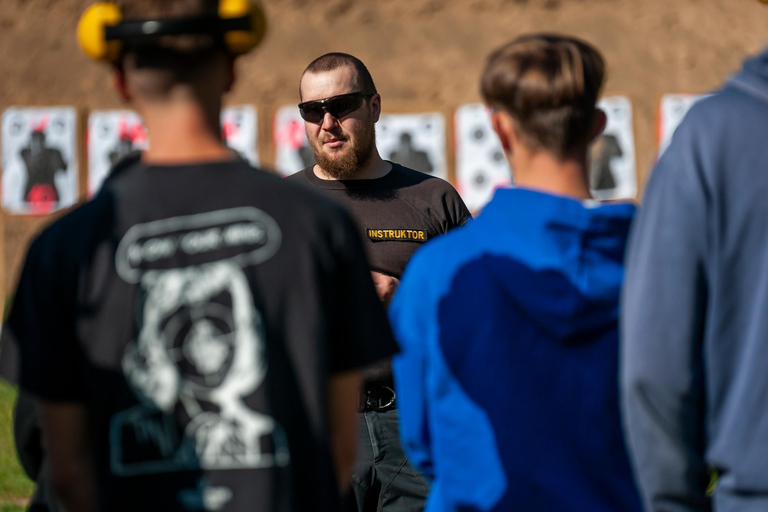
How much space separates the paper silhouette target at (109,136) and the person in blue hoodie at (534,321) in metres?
7.48

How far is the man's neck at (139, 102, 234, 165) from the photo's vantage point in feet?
4.12

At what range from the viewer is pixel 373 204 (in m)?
2.74

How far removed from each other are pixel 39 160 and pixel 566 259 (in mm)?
7797

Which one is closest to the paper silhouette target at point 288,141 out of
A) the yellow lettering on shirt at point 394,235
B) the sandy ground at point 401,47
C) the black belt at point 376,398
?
the sandy ground at point 401,47

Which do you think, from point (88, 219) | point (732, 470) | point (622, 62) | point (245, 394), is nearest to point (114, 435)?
point (245, 394)

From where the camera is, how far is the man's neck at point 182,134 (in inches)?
49.4

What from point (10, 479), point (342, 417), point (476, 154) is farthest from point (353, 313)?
point (476, 154)

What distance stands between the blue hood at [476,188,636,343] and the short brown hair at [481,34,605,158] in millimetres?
101

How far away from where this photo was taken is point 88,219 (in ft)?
3.99

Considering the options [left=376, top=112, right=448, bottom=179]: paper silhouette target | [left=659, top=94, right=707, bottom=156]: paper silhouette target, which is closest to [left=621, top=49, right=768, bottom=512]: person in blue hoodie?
[left=376, top=112, right=448, bottom=179]: paper silhouette target

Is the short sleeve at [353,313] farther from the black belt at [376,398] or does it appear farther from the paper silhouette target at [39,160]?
the paper silhouette target at [39,160]

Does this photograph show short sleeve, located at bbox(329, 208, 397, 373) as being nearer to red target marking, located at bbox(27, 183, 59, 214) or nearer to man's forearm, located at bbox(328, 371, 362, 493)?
man's forearm, located at bbox(328, 371, 362, 493)

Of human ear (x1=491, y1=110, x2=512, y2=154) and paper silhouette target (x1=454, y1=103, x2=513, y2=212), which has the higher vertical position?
human ear (x1=491, y1=110, x2=512, y2=154)

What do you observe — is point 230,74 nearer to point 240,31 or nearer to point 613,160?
point 240,31
